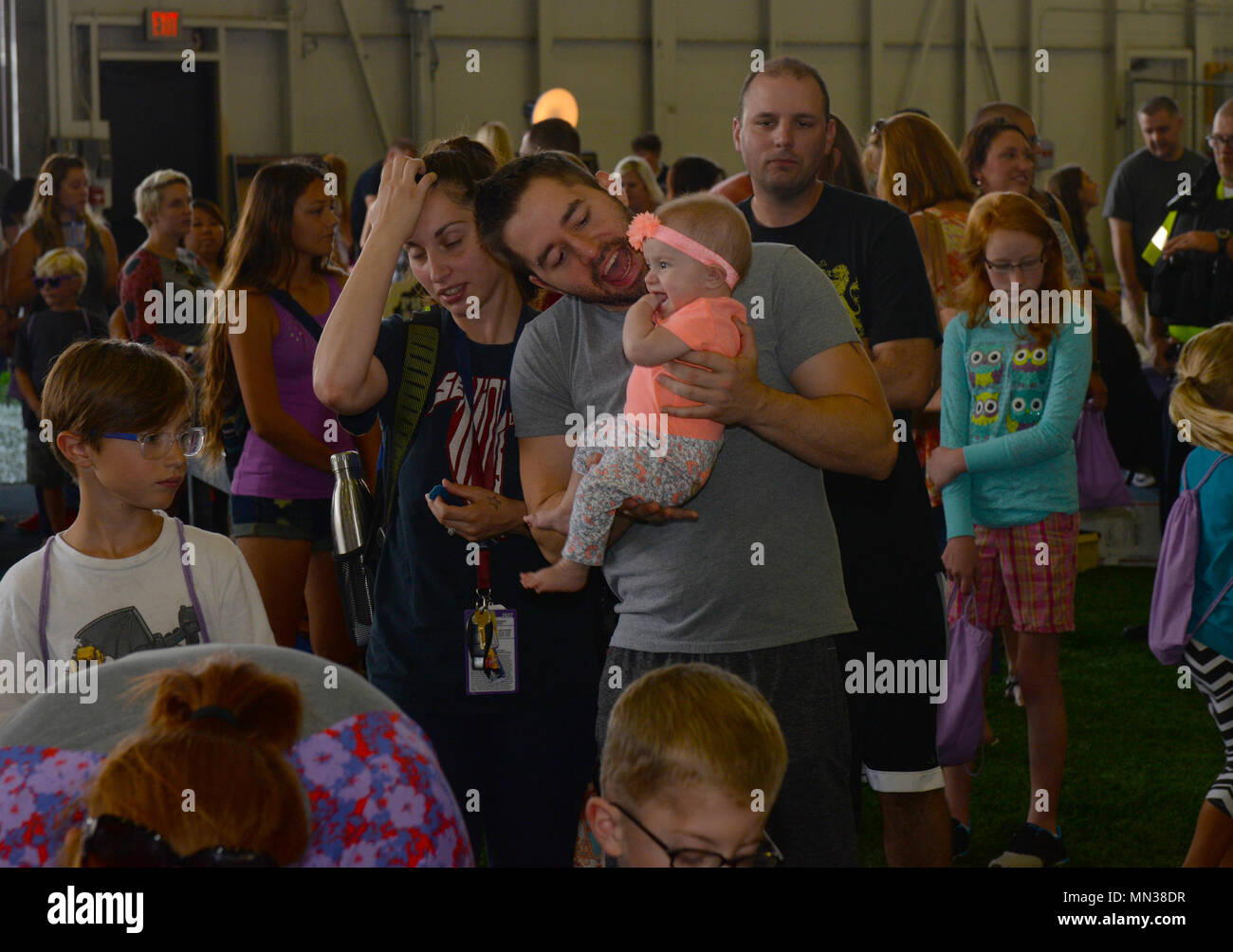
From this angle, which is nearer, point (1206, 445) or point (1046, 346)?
point (1206, 445)

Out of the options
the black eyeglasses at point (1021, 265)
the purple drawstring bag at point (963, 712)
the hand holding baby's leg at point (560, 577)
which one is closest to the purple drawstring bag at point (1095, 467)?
the black eyeglasses at point (1021, 265)

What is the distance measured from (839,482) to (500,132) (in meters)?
3.04

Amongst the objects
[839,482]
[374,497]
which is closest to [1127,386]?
[839,482]

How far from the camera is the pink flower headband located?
6.66 feet

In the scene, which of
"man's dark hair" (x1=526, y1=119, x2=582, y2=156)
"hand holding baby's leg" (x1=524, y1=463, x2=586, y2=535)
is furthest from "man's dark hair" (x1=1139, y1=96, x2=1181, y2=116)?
"hand holding baby's leg" (x1=524, y1=463, x2=586, y2=535)

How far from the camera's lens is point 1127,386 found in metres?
6.46

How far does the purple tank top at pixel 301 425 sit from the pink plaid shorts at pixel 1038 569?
1.72 metres

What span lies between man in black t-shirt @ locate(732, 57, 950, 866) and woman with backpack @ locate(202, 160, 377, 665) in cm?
144

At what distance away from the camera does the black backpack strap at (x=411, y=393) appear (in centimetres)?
241

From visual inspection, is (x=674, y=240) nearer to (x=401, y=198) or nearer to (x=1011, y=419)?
(x=401, y=198)

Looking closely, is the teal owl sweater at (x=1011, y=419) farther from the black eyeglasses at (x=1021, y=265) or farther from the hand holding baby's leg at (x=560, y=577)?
the hand holding baby's leg at (x=560, y=577)

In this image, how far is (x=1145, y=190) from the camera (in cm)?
755

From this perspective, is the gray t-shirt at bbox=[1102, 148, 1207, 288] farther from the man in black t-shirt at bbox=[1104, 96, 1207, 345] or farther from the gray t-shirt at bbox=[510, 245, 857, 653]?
the gray t-shirt at bbox=[510, 245, 857, 653]
